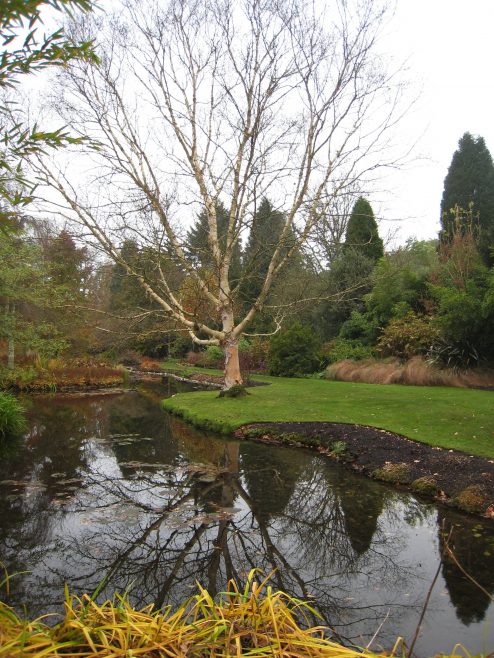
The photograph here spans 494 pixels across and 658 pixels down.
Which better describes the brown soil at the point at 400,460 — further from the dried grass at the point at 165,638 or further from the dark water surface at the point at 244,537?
the dried grass at the point at 165,638

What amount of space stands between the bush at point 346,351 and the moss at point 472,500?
43.0ft

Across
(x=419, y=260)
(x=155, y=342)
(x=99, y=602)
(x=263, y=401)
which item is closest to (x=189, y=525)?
(x=99, y=602)

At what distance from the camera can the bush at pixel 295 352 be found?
2109cm

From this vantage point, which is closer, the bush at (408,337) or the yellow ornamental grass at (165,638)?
the yellow ornamental grass at (165,638)

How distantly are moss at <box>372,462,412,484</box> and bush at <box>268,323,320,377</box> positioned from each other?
527 inches

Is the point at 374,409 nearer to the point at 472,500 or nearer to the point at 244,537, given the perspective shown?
the point at 472,500

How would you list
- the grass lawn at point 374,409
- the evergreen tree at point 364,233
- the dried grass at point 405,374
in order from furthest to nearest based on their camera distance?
the evergreen tree at point 364,233
the dried grass at point 405,374
the grass lawn at point 374,409

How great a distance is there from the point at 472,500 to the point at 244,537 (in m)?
2.92

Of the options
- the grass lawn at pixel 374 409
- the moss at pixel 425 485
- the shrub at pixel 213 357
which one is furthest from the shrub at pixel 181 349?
the moss at pixel 425 485

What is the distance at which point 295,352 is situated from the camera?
21.5m

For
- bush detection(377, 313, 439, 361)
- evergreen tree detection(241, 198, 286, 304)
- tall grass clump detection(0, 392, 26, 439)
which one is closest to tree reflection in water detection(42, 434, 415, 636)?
tall grass clump detection(0, 392, 26, 439)

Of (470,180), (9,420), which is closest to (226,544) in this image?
(9,420)

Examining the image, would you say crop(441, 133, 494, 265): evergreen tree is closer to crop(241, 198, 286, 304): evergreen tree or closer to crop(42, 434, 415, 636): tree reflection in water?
crop(241, 198, 286, 304): evergreen tree

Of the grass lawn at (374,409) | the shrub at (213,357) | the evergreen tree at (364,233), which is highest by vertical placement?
the evergreen tree at (364,233)
